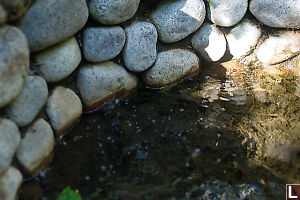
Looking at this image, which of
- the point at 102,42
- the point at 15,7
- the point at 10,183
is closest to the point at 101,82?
the point at 102,42

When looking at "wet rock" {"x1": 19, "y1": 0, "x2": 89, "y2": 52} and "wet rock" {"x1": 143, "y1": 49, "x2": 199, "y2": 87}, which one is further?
"wet rock" {"x1": 143, "y1": 49, "x2": 199, "y2": 87}

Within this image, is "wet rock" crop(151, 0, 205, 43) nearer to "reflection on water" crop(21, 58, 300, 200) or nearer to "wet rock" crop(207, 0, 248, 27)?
"wet rock" crop(207, 0, 248, 27)

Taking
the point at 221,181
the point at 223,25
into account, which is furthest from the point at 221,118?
the point at 223,25

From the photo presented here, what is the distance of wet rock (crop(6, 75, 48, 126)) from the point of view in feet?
6.81

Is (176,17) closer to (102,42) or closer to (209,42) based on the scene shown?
(209,42)

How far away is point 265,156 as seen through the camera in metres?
2.50

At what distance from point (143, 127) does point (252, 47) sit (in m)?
1.57

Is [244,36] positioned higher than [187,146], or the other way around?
[244,36]

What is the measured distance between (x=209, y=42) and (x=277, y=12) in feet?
2.36

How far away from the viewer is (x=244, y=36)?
11.3ft

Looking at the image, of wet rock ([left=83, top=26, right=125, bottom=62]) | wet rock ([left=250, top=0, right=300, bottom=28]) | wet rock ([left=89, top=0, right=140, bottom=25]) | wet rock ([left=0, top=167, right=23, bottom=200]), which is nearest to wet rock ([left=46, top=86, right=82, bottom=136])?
wet rock ([left=83, top=26, right=125, bottom=62])

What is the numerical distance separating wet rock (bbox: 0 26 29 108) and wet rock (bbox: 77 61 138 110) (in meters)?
0.71

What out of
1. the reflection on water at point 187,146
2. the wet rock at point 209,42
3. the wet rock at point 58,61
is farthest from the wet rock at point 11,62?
the wet rock at point 209,42

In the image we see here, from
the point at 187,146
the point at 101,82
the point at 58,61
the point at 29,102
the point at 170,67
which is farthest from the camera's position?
the point at 170,67
